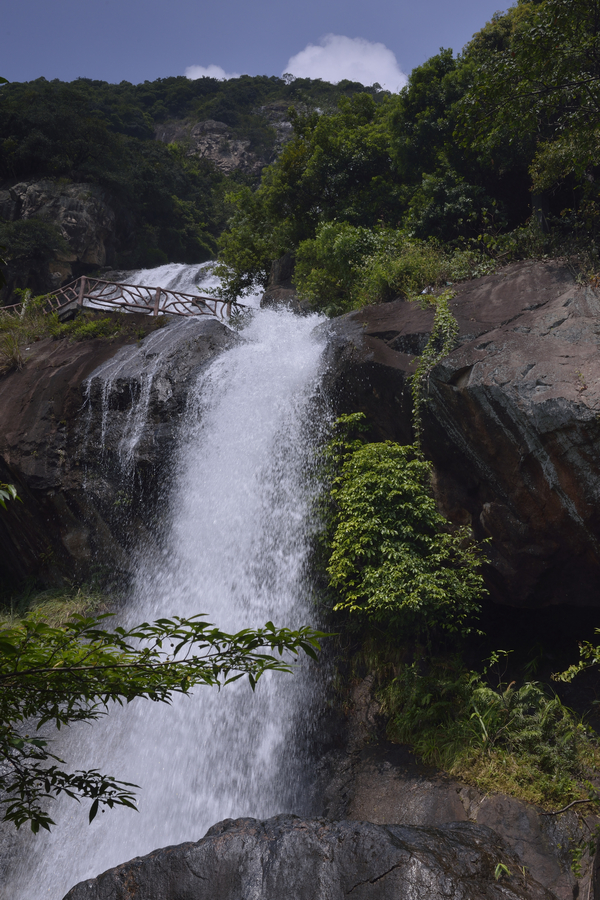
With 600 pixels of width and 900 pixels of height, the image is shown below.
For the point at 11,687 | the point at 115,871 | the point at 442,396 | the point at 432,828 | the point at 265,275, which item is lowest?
the point at 432,828

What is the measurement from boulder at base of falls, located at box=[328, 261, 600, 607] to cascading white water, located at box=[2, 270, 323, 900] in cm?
197

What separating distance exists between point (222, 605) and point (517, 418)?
16.4 ft

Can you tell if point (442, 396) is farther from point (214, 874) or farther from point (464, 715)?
point (214, 874)

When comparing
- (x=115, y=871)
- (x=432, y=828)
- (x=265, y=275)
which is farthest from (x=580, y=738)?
(x=265, y=275)

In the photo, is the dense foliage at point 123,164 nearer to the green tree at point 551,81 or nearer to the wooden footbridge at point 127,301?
the wooden footbridge at point 127,301

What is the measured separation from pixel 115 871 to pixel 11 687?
11.3 feet

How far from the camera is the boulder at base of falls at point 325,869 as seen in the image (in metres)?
4.07

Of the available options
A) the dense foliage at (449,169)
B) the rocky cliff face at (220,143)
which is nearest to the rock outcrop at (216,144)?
the rocky cliff face at (220,143)

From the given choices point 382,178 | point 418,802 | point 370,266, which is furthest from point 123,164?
point 418,802

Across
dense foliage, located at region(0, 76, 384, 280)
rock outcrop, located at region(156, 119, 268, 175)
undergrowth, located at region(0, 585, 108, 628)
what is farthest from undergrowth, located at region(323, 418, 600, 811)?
rock outcrop, located at region(156, 119, 268, 175)

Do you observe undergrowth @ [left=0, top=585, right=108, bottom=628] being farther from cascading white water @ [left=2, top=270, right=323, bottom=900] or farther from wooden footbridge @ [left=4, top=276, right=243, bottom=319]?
wooden footbridge @ [left=4, top=276, right=243, bottom=319]

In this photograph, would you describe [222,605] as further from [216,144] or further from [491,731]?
[216,144]

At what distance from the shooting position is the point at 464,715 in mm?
6809

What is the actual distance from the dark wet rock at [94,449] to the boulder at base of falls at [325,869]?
6147 mm
